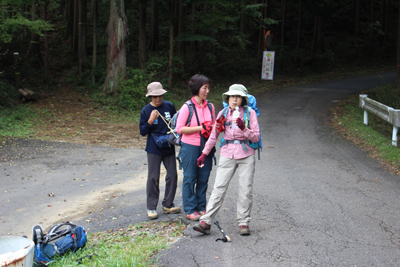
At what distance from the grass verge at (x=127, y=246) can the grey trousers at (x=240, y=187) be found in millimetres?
608

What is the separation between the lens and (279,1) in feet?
129

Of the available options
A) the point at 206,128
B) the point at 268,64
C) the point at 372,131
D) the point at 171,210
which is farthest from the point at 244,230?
the point at 268,64

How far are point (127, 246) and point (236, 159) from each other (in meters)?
1.76

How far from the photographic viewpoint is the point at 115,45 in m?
16.7

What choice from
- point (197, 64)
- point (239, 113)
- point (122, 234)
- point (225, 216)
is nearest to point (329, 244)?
point (225, 216)

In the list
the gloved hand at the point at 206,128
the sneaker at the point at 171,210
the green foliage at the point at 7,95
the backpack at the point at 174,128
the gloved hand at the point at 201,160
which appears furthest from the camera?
the green foliage at the point at 7,95

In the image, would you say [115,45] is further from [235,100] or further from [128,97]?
[235,100]

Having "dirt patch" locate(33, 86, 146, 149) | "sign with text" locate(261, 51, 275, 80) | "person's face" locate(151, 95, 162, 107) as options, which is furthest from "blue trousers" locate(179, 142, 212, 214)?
"sign with text" locate(261, 51, 275, 80)

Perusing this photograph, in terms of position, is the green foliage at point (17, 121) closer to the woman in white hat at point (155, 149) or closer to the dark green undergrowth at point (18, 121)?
the dark green undergrowth at point (18, 121)

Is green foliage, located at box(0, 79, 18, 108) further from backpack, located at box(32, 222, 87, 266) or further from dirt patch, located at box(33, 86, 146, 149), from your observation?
backpack, located at box(32, 222, 87, 266)

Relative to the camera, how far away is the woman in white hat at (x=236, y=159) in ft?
15.4

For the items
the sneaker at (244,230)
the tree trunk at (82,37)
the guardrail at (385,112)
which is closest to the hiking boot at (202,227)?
the sneaker at (244,230)

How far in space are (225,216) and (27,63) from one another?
2001cm

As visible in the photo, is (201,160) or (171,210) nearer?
(201,160)
